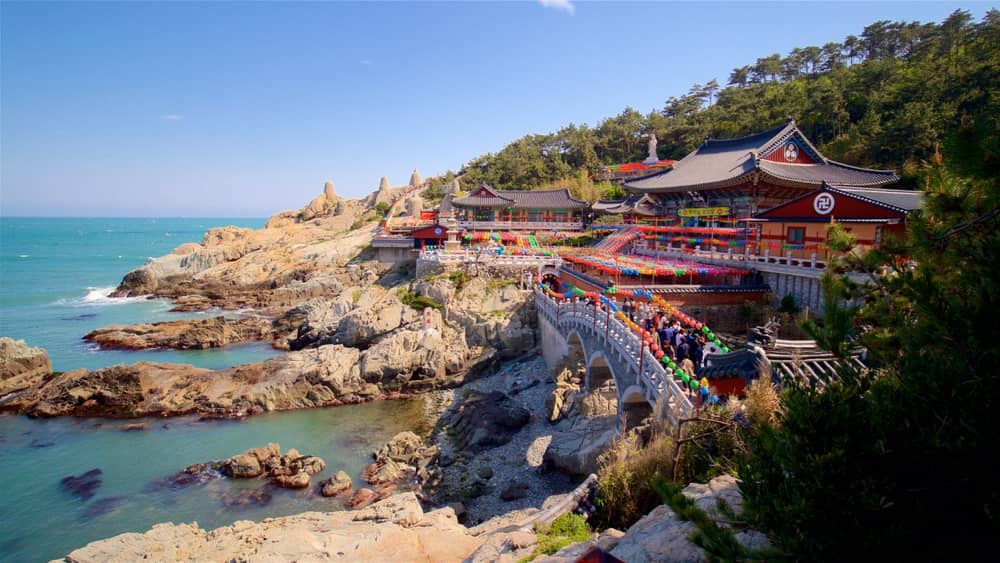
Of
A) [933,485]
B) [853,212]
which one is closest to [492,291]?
[853,212]

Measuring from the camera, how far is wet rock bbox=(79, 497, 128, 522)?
653 inches

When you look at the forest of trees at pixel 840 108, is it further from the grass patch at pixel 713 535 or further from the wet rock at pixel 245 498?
the wet rock at pixel 245 498

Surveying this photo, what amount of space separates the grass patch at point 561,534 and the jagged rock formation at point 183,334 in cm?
3118

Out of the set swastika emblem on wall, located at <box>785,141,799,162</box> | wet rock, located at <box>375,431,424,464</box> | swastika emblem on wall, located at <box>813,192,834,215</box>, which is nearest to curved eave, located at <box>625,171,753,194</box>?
swastika emblem on wall, located at <box>785,141,799,162</box>

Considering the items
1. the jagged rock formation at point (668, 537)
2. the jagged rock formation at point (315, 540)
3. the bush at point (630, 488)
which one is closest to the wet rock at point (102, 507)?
the jagged rock formation at point (315, 540)

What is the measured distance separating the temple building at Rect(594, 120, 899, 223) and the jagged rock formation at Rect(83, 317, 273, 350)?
1139 inches

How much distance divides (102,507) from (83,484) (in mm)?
2122

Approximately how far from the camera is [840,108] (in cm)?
4600

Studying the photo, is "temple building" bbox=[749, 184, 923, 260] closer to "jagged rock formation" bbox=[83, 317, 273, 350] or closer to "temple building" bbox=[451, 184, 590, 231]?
"temple building" bbox=[451, 184, 590, 231]

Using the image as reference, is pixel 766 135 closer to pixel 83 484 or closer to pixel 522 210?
pixel 522 210

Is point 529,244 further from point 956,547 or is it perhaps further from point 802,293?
point 956,547

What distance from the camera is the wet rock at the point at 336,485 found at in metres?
17.3

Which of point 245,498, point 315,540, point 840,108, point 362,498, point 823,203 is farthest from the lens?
point 840,108

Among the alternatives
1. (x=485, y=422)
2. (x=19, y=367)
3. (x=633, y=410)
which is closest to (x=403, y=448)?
(x=485, y=422)
